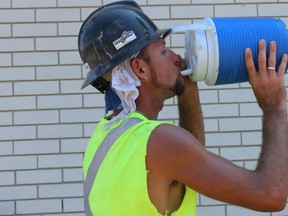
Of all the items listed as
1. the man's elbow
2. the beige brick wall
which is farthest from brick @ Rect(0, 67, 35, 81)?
the man's elbow

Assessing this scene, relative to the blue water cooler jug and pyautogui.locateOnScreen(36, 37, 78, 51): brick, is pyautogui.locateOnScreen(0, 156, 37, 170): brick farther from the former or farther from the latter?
the blue water cooler jug

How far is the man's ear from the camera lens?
218 cm

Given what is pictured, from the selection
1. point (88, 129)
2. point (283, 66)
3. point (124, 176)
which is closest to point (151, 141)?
point (124, 176)

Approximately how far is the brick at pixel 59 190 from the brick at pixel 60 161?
6.6 inches

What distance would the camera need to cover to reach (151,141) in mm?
1955

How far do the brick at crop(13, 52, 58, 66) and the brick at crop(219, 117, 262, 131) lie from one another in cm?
151

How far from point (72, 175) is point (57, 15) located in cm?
135

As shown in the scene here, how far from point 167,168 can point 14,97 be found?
127 inches

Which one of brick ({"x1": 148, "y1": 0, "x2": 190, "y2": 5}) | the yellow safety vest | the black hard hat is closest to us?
the yellow safety vest

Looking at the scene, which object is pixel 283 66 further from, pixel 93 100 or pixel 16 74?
pixel 16 74

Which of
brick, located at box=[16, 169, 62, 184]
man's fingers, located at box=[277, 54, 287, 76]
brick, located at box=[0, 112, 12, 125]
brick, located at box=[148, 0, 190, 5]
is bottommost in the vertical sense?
brick, located at box=[16, 169, 62, 184]

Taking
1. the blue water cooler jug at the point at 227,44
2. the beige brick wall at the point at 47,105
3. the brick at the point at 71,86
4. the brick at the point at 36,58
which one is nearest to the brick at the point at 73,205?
the beige brick wall at the point at 47,105

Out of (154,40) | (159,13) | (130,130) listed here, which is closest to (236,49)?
(154,40)

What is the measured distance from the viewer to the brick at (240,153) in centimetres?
503
